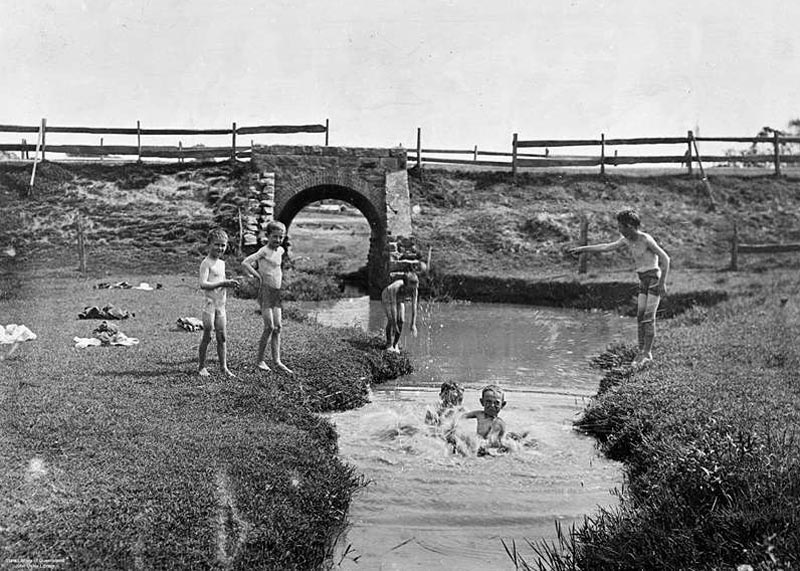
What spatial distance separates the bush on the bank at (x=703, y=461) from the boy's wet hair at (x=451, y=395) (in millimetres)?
1585

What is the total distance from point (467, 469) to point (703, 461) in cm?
247

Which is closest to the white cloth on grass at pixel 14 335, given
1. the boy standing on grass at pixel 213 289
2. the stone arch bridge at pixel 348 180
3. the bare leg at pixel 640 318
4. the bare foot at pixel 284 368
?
the boy standing on grass at pixel 213 289

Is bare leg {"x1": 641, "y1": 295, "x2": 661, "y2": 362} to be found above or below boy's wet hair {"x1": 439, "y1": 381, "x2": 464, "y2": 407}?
above

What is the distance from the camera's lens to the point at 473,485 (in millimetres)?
7113

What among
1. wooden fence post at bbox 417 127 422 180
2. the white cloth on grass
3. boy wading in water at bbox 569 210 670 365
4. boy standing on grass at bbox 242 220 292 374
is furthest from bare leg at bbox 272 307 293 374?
wooden fence post at bbox 417 127 422 180

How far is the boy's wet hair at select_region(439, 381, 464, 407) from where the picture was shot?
32.0 ft

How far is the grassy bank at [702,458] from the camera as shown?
472cm

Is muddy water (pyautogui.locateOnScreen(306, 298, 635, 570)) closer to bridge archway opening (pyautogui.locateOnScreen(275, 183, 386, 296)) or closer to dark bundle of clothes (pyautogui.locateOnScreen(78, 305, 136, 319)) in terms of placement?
dark bundle of clothes (pyautogui.locateOnScreen(78, 305, 136, 319))

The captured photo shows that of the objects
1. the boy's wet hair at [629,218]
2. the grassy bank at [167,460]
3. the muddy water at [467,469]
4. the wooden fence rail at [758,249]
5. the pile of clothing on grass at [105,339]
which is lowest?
the muddy water at [467,469]

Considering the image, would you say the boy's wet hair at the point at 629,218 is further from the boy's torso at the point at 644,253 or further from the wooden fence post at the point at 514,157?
the wooden fence post at the point at 514,157

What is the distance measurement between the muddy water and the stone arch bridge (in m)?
10.6

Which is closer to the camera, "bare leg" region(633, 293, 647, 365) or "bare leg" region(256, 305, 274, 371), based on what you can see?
"bare leg" region(256, 305, 274, 371)

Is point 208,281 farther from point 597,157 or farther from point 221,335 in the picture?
point 597,157

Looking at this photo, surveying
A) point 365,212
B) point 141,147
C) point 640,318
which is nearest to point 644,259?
point 640,318
